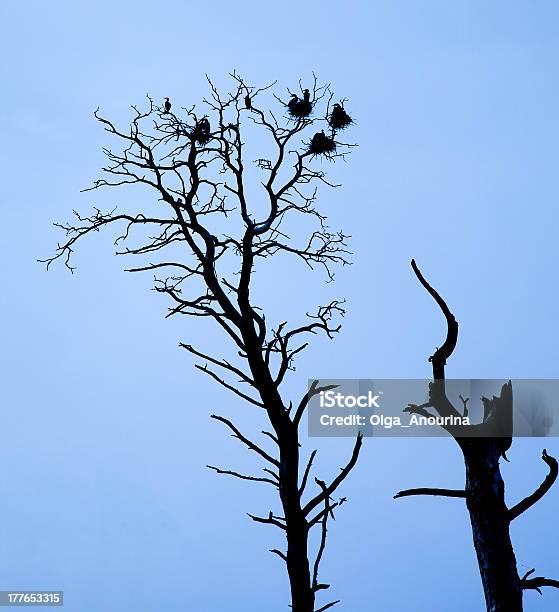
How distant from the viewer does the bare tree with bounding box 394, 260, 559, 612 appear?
6.80m

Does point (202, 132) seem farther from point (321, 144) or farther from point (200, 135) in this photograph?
point (321, 144)

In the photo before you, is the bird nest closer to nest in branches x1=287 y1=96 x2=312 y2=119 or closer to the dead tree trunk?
nest in branches x1=287 y1=96 x2=312 y2=119

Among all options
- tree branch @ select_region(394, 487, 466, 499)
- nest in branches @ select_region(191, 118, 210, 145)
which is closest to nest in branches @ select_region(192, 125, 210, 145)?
nest in branches @ select_region(191, 118, 210, 145)

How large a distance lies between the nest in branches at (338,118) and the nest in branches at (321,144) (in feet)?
1.42

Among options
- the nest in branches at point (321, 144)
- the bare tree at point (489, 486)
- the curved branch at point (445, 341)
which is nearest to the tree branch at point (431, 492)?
the bare tree at point (489, 486)

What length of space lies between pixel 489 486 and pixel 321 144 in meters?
3.71

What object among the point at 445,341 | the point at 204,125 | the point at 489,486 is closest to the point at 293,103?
the point at 204,125

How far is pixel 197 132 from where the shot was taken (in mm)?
8047

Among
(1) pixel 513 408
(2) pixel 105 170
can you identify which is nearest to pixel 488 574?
(1) pixel 513 408

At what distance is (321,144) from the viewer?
869 centimetres

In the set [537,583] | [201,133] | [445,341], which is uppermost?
[201,133]

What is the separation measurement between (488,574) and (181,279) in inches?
140

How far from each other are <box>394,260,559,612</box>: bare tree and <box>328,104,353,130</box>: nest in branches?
2.76 metres

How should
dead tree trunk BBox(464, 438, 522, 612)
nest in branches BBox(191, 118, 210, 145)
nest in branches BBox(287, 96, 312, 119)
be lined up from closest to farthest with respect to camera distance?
1. dead tree trunk BBox(464, 438, 522, 612)
2. nest in branches BBox(191, 118, 210, 145)
3. nest in branches BBox(287, 96, 312, 119)
